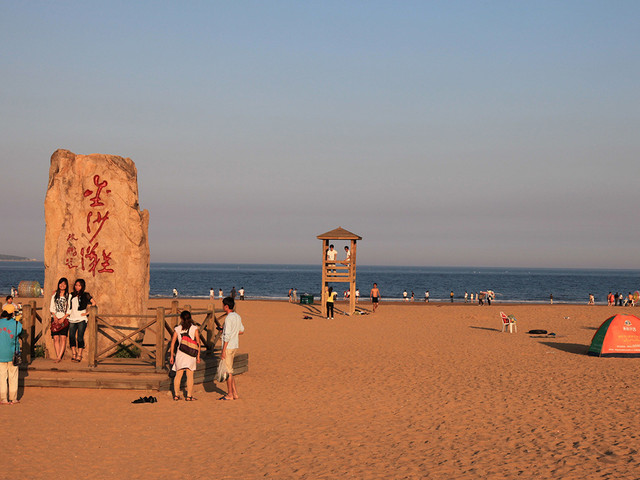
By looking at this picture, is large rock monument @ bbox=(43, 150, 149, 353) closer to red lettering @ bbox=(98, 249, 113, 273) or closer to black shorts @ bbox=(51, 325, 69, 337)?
red lettering @ bbox=(98, 249, 113, 273)

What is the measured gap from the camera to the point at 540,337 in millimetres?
23078

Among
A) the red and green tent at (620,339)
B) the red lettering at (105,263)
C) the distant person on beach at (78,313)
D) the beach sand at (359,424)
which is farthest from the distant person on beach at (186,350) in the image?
the red and green tent at (620,339)

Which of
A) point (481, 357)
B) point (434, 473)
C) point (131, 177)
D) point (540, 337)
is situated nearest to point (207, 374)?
point (131, 177)

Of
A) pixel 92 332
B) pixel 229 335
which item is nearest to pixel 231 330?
pixel 229 335

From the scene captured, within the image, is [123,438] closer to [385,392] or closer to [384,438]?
→ [384,438]

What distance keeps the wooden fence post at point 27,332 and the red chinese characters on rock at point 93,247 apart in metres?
1.39

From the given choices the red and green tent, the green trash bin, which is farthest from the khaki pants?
the green trash bin

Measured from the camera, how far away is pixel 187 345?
1138 centimetres

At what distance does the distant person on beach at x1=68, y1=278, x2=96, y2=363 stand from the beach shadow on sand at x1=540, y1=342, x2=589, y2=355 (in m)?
15.1

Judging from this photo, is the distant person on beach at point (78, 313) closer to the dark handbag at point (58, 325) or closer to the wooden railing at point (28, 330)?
the dark handbag at point (58, 325)

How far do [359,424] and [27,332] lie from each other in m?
7.70

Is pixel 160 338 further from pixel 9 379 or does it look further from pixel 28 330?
pixel 28 330

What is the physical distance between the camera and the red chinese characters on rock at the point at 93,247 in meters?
13.5

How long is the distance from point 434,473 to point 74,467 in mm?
4832
